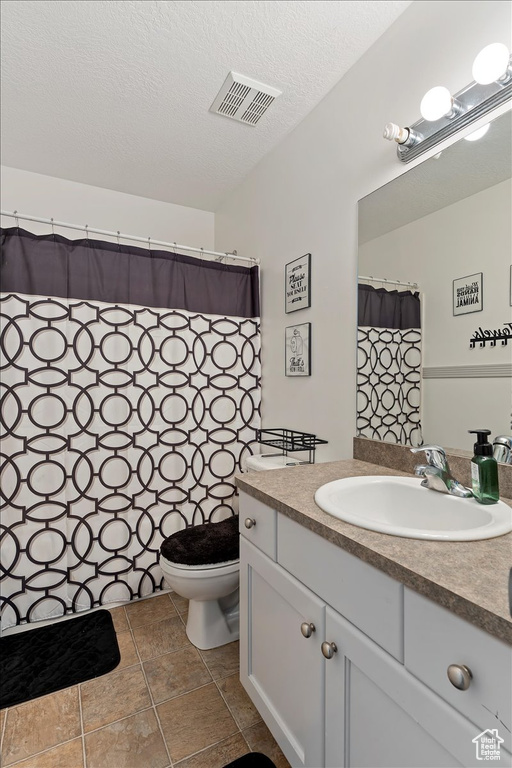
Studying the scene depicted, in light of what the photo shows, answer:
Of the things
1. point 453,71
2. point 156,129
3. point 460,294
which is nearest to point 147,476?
point 460,294

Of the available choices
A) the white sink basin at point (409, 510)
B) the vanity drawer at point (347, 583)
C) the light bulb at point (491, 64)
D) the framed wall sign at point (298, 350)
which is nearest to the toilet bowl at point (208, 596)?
the vanity drawer at point (347, 583)

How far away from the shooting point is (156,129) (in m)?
2.02

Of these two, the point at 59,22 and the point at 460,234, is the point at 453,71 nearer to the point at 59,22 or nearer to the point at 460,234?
the point at 460,234

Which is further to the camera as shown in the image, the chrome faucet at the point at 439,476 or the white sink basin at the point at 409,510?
the chrome faucet at the point at 439,476

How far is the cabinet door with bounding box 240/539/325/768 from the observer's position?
938 mm

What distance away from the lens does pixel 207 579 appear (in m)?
1.60

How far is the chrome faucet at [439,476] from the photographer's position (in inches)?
39.6

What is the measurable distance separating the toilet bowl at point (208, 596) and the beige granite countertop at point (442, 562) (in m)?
0.75

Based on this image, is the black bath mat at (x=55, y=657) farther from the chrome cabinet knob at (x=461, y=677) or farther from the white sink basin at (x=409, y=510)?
the chrome cabinet knob at (x=461, y=677)

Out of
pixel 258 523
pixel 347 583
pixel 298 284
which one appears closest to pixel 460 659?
pixel 347 583

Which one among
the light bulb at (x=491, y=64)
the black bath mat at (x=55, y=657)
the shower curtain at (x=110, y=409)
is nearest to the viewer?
the light bulb at (x=491, y=64)

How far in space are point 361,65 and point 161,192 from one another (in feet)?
5.17

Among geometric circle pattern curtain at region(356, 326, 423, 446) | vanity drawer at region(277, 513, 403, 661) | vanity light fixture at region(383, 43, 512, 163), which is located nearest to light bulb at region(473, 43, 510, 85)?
vanity light fixture at region(383, 43, 512, 163)

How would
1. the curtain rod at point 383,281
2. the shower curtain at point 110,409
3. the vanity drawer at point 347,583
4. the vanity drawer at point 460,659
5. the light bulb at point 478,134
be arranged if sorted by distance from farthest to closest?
the shower curtain at point 110,409 < the curtain rod at point 383,281 < the light bulb at point 478,134 < the vanity drawer at point 347,583 < the vanity drawer at point 460,659
